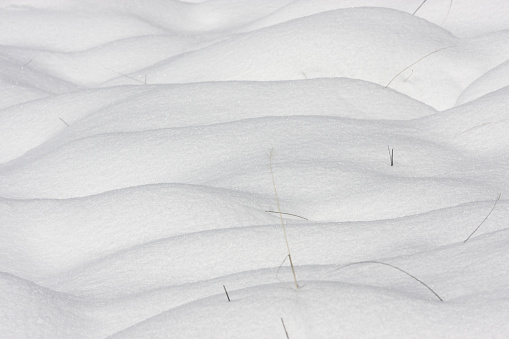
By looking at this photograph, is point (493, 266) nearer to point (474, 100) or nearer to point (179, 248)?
point (179, 248)

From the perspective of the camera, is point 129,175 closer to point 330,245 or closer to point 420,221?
point 330,245

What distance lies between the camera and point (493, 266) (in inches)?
38.0

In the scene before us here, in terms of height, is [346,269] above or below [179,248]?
below

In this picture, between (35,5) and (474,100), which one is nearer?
(474,100)

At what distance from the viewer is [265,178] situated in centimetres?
142

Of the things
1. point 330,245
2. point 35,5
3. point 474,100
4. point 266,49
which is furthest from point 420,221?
point 35,5

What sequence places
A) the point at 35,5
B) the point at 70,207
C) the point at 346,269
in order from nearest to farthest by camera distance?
the point at 346,269, the point at 70,207, the point at 35,5

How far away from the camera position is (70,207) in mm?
1425

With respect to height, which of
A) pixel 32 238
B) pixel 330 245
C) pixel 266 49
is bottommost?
pixel 330 245

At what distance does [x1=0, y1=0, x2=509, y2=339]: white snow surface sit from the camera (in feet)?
3.08

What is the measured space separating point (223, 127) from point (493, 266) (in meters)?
0.85

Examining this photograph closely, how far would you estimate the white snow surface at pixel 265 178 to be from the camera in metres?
0.94

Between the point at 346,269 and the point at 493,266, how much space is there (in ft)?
0.75

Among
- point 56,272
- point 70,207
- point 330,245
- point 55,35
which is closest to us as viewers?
point 330,245
